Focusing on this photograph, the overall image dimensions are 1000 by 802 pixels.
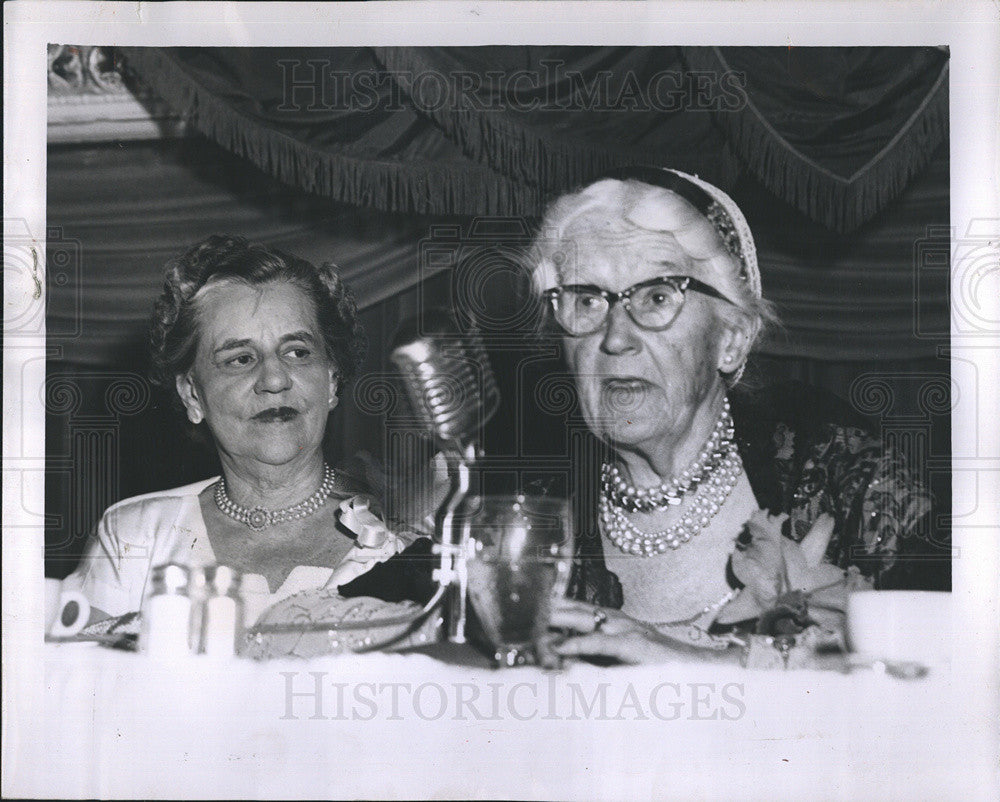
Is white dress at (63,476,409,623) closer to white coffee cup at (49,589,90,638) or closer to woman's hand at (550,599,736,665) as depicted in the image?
white coffee cup at (49,589,90,638)

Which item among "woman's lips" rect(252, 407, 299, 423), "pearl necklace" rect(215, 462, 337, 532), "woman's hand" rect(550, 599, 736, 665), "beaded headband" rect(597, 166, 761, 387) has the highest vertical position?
Answer: "beaded headband" rect(597, 166, 761, 387)

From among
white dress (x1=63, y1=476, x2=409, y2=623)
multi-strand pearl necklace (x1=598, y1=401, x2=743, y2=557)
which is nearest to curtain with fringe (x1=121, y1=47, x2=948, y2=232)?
multi-strand pearl necklace (x1=598, y1=401, x2=743, y2=557)

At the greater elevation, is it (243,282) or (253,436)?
(243,282)

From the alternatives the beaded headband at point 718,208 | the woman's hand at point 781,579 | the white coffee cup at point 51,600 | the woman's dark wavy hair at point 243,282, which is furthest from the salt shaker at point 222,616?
the beaded headband at point 718,208

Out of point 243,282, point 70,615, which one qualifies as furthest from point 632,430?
point 70,615

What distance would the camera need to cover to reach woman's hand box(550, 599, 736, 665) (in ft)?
9.11

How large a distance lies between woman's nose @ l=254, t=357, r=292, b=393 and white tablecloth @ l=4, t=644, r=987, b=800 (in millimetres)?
746

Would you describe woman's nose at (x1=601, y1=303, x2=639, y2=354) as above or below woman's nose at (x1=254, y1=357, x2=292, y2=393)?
above

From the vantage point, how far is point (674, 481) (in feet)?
9.25

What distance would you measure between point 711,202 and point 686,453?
0.69m

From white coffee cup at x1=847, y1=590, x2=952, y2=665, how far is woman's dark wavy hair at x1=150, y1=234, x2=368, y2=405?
5.03 feet

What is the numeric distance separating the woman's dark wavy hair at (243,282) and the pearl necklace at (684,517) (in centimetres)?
82

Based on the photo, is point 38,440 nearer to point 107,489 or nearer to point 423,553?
point 107,489

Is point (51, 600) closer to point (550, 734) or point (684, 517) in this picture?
point (550, 734)
